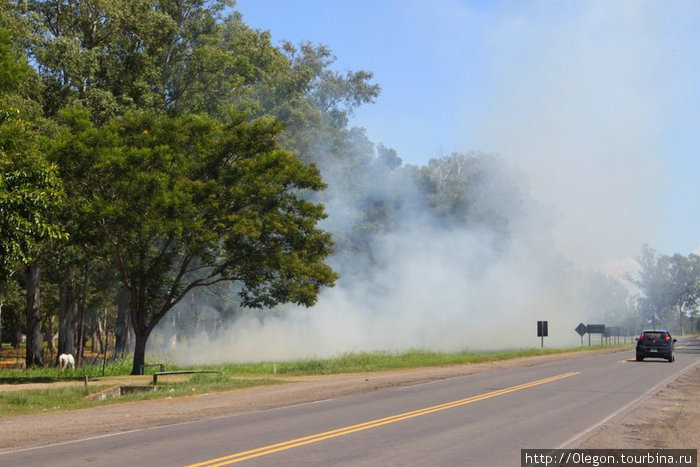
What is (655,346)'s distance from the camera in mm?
38875

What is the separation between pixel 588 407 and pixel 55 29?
3757cm

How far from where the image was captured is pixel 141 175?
91.4 ft

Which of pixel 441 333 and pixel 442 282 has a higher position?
pixel 442 282

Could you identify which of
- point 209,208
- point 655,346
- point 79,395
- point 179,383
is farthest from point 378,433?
point 655,346

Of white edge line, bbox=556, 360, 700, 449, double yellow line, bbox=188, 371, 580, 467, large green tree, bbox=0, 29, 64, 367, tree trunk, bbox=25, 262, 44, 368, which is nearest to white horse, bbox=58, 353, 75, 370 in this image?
tree trunk, bbox=25, 262, 44, 368

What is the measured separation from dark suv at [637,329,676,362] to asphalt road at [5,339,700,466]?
64.7ft

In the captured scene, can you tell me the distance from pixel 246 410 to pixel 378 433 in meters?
5.31

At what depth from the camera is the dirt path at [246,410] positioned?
1221 cm

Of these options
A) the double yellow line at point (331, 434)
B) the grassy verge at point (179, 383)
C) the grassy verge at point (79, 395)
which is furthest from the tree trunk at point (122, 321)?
the double yellow line at point (331, 434)

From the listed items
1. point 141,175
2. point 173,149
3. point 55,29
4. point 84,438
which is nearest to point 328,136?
point 55,29

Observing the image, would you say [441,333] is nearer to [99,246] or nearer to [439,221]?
[439,221]

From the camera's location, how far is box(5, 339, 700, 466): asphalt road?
9953 mm

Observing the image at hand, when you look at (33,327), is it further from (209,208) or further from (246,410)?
(246,410)

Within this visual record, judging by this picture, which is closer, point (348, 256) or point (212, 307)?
point (348, 256)
